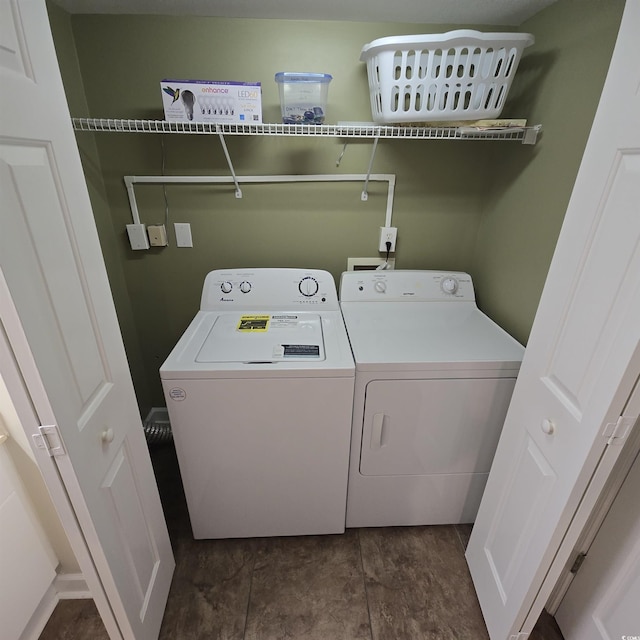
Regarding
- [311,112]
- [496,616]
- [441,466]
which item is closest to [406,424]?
[441,466]

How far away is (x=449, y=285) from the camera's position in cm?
180

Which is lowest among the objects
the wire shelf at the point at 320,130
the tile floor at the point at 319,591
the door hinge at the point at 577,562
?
the tile floor at the point at 319,591

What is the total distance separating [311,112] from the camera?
1433mm

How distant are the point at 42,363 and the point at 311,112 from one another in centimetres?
129

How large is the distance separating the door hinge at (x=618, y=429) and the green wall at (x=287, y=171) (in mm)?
756

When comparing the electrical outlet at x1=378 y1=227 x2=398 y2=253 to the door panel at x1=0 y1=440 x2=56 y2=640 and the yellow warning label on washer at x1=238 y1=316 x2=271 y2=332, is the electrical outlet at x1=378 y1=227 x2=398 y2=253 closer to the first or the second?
the yellow warning label on washer at x1=238 y1=316 x2=271 y2=332

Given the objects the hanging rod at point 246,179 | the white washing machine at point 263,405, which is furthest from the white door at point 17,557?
the hanging rod at point 246,179

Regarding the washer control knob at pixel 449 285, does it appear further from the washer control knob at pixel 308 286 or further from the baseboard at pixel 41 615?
the baseboard at pixel 41 615

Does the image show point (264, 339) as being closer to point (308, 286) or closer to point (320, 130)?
point (308, 286)

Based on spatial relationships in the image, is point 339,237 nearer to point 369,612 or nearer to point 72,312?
point 72,312

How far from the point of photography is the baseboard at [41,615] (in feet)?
4.00

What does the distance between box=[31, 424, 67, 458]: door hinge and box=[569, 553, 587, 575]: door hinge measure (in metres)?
1.55

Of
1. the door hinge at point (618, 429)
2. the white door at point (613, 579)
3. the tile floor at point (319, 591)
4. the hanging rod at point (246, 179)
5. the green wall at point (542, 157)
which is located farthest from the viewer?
the hanging rod at point (246, 179)

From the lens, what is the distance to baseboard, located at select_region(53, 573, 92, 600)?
1.34 m
